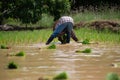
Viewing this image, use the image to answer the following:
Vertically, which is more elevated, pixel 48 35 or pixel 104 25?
pixel 104 25

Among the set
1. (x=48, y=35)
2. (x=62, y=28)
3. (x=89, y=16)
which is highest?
(x=89, y=16)

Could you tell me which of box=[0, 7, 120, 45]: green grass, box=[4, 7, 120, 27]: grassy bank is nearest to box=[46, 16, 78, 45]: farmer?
box=[0, 7, 120, 45]: green grass

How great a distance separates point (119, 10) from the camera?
22.9m

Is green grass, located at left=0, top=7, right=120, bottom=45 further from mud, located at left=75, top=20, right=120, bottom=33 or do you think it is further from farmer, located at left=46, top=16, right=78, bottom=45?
farmer, located at left=46, top=16, right=78, bottom=45

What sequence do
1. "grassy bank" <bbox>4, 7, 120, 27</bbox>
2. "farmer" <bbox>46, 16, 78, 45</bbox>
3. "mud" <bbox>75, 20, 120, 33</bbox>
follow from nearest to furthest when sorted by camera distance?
"farmer" <bbox>46, 16, 78, 45</bbox> → "mud" <bbox>75, 20, 120, 33</bbox> → "grassy bank" <bbox>4, 7, 120, 27</bbox>

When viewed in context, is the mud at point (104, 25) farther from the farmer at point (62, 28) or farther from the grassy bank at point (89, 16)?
the farmer at point (62, 28)

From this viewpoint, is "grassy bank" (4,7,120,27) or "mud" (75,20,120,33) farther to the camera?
"grassy bank" (4,7,120,27)

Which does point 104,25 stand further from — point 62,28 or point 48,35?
point 62,28

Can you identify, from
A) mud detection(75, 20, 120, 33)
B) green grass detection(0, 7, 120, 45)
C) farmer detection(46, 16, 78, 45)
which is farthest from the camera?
mud detection(75, 20, 120, 33)

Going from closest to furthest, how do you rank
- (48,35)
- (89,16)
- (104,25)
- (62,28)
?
1. (62,28)
2. (48,35)
3. (104,25)
4. (89,16)

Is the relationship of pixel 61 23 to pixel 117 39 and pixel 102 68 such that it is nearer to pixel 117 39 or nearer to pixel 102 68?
pixel 117 39

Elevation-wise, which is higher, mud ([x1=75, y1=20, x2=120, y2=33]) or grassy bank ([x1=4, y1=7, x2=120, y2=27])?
grassy bank ([x1=4, y1=7, x2=120, y2=27])

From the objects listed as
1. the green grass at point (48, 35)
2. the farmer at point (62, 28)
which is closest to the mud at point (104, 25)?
the green grass at point (48, 35)

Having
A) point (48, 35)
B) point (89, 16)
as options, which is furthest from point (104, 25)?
point (89, 16)
